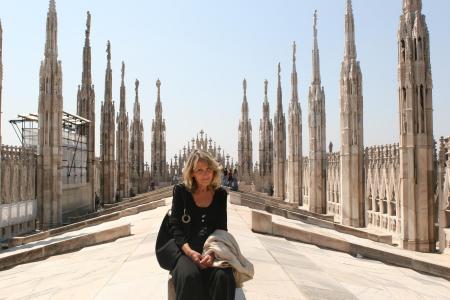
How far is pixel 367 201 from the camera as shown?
736 inches

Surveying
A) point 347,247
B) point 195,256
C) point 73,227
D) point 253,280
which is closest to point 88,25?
point 73,227

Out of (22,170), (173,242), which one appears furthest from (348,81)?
(173,242)

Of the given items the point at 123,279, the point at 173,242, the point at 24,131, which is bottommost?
the point at 123,279

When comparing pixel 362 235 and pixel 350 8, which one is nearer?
pixel 362 235

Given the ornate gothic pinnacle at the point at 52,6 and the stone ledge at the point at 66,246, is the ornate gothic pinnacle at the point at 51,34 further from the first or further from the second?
the stone ledge at the point at 66,246

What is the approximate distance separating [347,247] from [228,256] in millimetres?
7015

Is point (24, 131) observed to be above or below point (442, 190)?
above

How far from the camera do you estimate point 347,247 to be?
30.8ft

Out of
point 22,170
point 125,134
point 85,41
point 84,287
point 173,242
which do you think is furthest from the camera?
point 125,134

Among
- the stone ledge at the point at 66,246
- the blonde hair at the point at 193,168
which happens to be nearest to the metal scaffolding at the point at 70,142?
the stone ledge at the point at 66,246

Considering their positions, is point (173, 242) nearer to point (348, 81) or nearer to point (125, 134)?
point (348, 81)

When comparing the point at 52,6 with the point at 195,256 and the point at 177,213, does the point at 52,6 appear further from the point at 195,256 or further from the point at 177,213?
the point at 195,256

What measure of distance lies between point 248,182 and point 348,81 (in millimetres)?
19905

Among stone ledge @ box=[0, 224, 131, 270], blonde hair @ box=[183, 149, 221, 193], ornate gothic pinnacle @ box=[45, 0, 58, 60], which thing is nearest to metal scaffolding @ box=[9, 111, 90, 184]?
ornate gothic pinnacle @ box=[45, 0, 58, 60]
